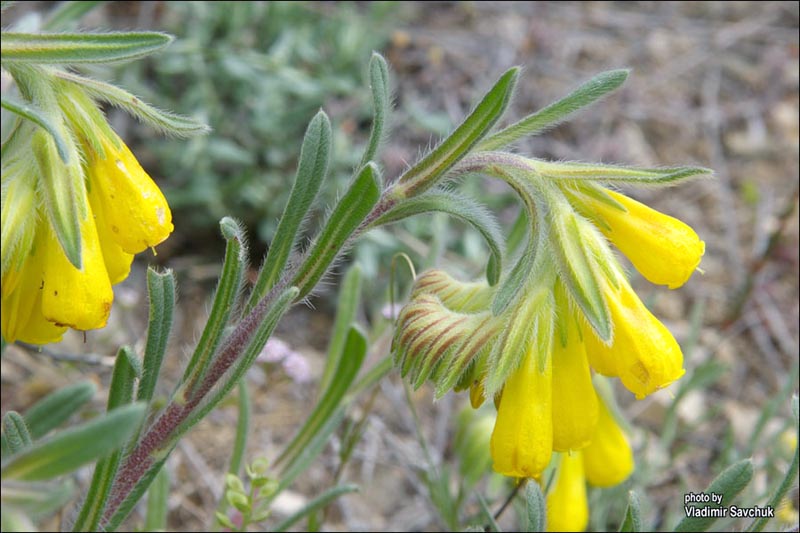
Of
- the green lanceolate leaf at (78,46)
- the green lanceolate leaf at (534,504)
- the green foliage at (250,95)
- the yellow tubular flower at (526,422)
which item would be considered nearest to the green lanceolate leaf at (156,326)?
the green lanceolate leaf at (78,46)

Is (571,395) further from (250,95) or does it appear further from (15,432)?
(250,95)

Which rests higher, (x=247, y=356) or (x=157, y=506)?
(x=247, y=356)

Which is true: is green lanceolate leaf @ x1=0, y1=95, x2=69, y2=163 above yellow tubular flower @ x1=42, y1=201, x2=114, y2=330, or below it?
above

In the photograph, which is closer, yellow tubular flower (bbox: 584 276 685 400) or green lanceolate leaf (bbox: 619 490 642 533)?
yellow tubular flower (bbox: 584 276 685 400)

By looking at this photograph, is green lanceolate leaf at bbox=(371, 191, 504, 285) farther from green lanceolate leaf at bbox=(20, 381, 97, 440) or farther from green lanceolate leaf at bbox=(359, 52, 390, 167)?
green lanceolate leaf at bbox=(20, 381, 97, 440)

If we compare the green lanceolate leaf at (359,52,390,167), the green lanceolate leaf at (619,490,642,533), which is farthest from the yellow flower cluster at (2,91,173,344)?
the green lanceolate leaf at (619,490,642,533)

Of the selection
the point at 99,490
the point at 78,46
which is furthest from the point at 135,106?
the point at 99,490
